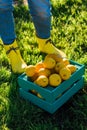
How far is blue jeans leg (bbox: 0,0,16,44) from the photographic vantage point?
347 cm

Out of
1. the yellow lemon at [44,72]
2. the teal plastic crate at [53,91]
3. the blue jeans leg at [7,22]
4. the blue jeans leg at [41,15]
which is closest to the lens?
the teal plastic crate at [53,91]

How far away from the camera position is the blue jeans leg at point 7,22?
3469mm

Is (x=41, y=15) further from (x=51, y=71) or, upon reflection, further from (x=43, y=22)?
(x=51, y=71)

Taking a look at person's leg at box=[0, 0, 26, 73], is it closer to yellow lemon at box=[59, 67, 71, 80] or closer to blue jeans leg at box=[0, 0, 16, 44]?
blue jeans leg at box=[0, 0, 16, 44]

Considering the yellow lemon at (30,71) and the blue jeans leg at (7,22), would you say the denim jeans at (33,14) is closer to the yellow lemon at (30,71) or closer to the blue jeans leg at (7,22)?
the blue jeans leg at (7,22)

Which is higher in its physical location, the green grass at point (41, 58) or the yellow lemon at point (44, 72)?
the yellow lemon at point (44, 72)

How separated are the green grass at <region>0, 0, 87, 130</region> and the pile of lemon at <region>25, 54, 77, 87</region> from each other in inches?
10.7

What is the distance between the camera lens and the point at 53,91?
3023 mm

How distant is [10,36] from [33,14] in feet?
1.19

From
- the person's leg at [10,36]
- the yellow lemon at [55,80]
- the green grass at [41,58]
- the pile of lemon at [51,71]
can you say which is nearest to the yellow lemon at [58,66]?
the pile of lemon at [51,71]

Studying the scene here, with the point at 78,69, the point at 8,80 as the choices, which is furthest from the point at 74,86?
the point at 8,80

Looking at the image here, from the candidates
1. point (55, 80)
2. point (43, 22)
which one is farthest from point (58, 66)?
point (43, 22)

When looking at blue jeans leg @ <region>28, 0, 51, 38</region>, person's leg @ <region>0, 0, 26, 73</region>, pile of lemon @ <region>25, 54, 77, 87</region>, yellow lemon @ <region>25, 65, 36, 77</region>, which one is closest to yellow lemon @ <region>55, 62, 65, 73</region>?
pile of lemon @ <region>25, 54, 77, 87</region>

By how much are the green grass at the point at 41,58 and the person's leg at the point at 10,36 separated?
127 millimetres
